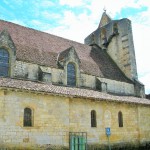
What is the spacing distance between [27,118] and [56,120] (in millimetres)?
2050

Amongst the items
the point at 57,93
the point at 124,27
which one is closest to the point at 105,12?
the point at 124,27

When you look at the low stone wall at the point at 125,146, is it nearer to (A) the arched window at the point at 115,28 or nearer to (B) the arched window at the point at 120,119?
(B) the arched window at the point at 120,119

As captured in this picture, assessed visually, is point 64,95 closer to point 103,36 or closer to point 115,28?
point 115,28

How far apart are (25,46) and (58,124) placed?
746 cm

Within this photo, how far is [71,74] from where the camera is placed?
73.3ft

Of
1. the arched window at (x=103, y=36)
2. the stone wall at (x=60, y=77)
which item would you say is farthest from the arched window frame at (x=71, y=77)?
the arched window at (x=103, y=36)

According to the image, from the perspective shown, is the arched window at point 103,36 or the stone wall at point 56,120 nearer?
the stone wall at point 56,120

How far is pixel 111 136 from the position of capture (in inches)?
815

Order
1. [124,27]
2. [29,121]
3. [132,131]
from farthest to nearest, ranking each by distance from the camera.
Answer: [124,27]
[132,131]
[29,121]

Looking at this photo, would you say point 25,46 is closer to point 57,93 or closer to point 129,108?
point 57,93

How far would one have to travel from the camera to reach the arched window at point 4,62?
18.4m

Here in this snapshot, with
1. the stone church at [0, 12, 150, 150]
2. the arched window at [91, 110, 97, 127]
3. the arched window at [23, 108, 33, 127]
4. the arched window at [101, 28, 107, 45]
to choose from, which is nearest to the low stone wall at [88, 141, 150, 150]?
the stone church at [0, 12, 150, 150]

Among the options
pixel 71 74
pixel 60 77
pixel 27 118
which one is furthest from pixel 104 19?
pixel 27 118

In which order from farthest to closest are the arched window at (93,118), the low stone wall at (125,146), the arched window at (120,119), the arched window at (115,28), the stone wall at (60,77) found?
the arched window at (115,28), the arched window at (120,119), the arched window at (93,118), the low stone wall at (125,146), the stone wall at (60,77)
